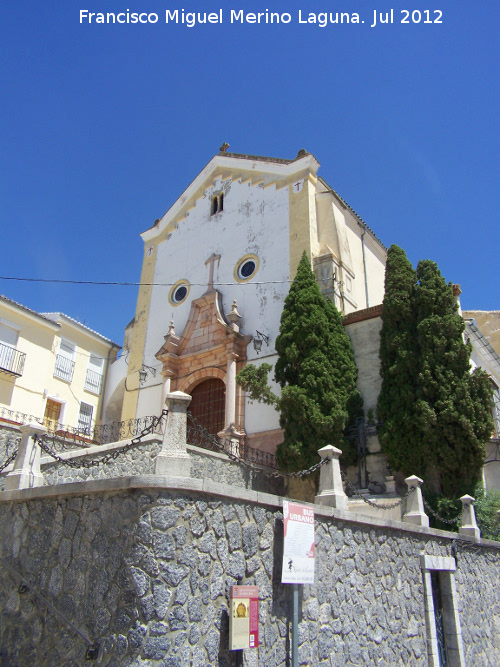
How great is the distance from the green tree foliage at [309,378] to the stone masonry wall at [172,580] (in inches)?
204

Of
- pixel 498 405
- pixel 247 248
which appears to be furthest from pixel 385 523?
pixel 247 248

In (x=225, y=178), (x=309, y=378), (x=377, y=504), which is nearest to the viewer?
(x=377, y=504)

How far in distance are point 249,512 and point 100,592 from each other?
165 cm

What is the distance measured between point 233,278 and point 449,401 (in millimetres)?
9076

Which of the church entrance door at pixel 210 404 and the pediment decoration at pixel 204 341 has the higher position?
the pediment decoration at pixel 204 341

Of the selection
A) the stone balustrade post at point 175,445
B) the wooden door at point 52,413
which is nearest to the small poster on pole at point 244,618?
the stone balustrade post at point 175,445

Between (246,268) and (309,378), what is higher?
A: (246,268)

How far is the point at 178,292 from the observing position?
19.9 meters

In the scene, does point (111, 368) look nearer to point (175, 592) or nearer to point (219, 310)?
point (219, 310)

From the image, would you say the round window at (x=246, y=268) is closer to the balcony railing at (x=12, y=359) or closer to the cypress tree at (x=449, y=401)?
the cypress tree at (x=449, y=401)

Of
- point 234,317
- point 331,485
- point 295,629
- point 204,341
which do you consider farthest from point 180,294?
point 295,629

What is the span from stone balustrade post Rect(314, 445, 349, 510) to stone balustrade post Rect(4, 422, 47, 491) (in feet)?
12.3

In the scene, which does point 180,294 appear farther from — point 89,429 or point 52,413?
point 52,413

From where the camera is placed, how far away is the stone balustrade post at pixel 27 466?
262 inches
